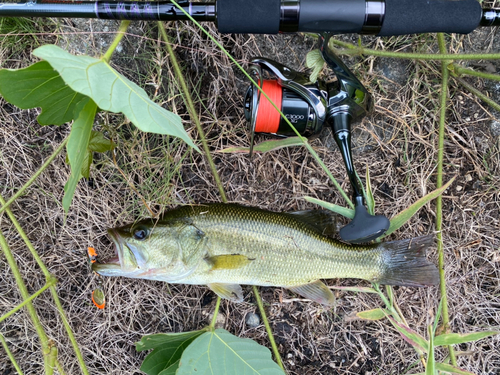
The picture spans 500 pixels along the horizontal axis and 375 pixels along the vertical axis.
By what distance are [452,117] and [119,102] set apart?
7.70ft

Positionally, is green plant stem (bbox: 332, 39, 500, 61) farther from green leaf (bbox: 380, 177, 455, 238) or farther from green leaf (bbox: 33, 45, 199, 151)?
green leaf (bbox: 33, 45, 199, 151)

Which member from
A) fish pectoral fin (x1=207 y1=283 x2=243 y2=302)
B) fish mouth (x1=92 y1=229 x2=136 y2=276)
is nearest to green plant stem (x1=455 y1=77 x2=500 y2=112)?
fish pectoral fin (x1=207 y1=283 x2=243 y2=302)

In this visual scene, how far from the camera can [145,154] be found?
98.2 inches

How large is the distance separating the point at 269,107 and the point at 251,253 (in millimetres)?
877

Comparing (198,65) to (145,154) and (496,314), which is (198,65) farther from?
(496,314)

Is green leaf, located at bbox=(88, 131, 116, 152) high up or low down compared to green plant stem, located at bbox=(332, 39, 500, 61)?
down

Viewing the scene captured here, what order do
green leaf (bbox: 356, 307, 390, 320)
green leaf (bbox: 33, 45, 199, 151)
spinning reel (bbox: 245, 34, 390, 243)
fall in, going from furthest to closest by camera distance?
1. green leaf (bbox: 356, 307, 390, 320)
2. spinning reel (bbox: 245, 34, 390, 243)
3. green leaf (bbox: 33, 45, 199, 151)

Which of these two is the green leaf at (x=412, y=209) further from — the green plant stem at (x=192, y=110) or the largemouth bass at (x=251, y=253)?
the green plant stem at (x=192, y=110)

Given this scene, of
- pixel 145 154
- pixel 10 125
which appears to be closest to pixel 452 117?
pixel 145 154

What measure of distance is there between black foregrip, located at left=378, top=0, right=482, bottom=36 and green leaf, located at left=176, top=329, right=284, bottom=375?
6.12ft

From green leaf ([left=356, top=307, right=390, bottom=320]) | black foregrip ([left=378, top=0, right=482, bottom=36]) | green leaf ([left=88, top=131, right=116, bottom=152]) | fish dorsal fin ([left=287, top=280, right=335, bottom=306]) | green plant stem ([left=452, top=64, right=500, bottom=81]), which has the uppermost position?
black foregrip ([left=378, top=0, right=482, bottom=36])

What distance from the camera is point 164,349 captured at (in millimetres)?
2230

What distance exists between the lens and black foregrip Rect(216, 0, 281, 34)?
172cm

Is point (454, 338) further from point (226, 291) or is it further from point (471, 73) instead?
point (471, 73)
